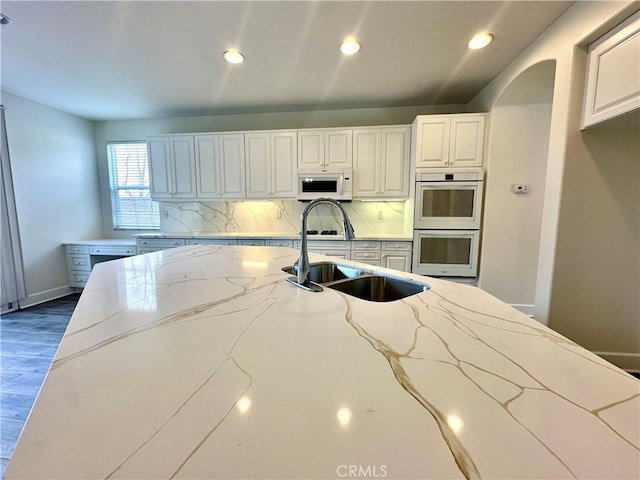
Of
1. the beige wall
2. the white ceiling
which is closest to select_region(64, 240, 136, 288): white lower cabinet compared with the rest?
the white ceiling

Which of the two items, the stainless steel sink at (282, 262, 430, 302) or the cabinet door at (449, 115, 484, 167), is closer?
the stainless steel sink at (282, 262, 430, 302)

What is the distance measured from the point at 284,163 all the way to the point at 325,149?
573 millimetres

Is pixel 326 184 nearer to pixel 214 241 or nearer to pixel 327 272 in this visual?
pixel 214 241

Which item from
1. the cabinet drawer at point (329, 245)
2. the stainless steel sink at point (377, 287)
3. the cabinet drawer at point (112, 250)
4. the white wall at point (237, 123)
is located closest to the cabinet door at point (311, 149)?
the white wall at point (237, 123)

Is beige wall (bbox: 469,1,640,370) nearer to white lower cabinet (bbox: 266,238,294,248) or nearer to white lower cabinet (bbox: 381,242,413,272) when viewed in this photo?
white lower cabinet (bbox: 381,242,413,272)

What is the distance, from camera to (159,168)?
3.82 m

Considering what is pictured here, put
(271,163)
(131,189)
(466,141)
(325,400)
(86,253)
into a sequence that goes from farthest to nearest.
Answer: (131,189) → (86,253) → (271,163) → (466,141) → (325,400)

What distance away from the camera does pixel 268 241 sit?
141 inches

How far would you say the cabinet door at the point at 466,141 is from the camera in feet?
9.71

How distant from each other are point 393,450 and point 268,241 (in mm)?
3296

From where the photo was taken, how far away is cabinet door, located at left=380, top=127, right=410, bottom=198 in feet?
11.0

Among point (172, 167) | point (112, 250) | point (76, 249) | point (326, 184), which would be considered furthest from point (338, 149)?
point (76, 249)

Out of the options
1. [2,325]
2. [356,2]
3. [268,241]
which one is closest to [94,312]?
[356,2]

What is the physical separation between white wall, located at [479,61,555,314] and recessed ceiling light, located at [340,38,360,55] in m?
1.58
